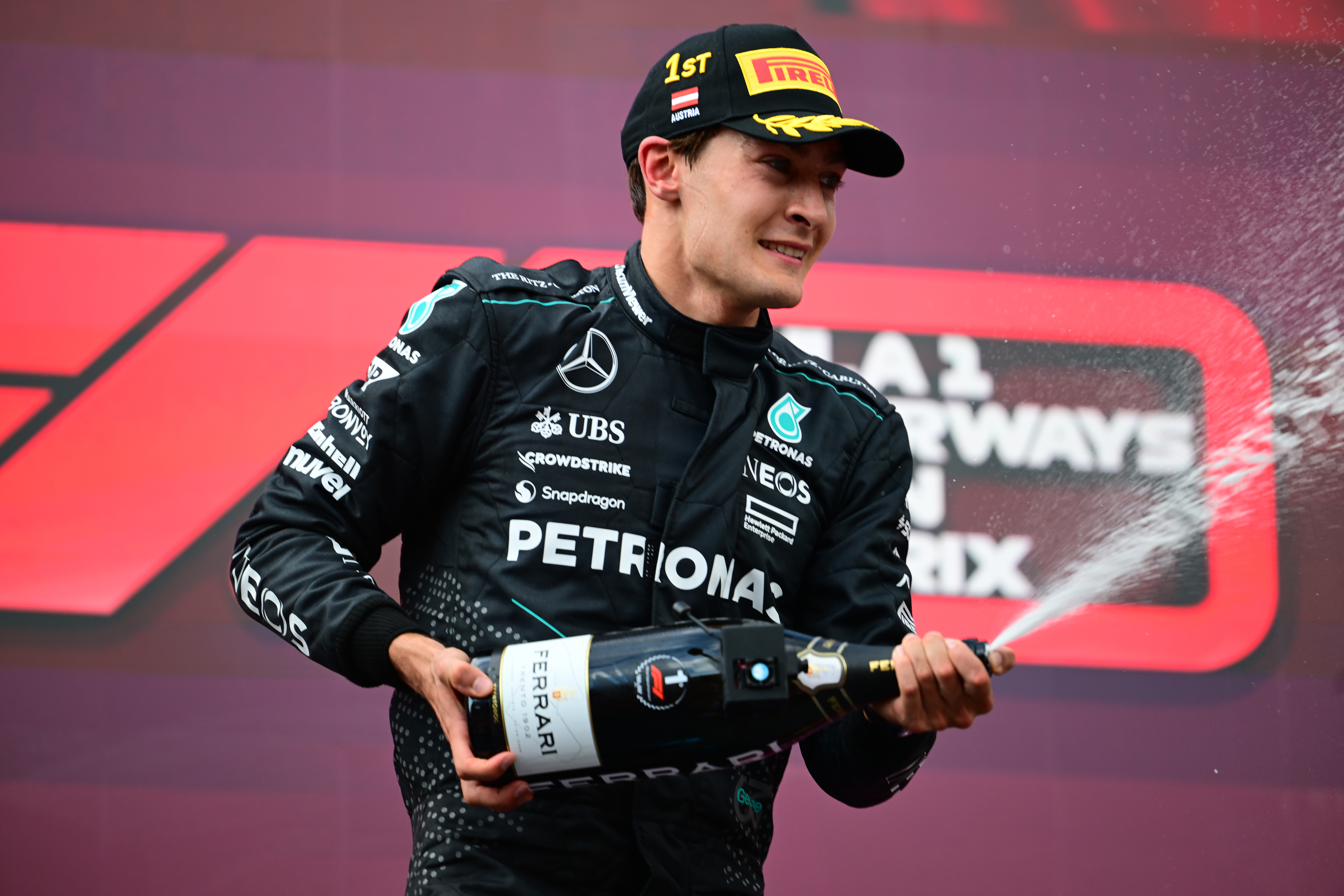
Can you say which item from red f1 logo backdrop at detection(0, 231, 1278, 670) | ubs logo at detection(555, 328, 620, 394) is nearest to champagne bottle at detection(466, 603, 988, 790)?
ubs logo at detection(555, 328, 620, 394)

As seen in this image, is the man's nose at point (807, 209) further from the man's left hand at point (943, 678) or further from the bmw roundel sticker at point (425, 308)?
the man's left hand at point (943, 678)

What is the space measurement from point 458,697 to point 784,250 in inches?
24.7

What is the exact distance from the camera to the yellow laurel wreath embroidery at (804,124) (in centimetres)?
124

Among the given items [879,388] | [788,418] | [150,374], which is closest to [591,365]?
[788,418]

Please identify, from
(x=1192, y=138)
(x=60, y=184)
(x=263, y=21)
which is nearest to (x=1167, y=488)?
(x=1192, y=138)

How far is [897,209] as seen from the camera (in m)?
2.63

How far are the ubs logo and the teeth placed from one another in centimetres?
21

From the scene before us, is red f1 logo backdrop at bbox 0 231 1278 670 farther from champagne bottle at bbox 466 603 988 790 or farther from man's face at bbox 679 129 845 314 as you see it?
champagne bottle at bbox 466 603 988 790

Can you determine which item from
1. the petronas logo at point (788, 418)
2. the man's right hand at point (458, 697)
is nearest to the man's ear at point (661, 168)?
the petronas logo at point (788, 418)

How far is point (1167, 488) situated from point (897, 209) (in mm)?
867

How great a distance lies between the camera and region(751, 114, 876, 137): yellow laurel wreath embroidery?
124 cm

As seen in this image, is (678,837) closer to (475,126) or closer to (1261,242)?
(475,126)

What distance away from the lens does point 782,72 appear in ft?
4.30

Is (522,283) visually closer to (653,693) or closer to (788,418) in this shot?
(788,418)
